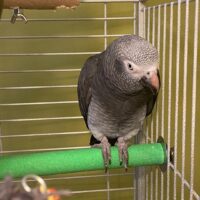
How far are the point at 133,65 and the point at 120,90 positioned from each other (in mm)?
135

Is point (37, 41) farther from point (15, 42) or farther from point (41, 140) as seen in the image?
point (41, 140)

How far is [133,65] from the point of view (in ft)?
2.53

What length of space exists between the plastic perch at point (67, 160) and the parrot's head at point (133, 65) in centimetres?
17

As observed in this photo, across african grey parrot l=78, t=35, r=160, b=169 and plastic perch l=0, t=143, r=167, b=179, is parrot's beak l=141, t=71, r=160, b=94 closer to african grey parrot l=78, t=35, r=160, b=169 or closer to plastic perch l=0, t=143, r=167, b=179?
african grey parrot l=78, t=35, r=160, b=169

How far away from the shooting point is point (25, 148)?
4.09ft

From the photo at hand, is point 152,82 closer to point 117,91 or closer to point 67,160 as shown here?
point 117,91

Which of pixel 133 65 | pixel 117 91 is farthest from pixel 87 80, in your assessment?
pixel 133 65

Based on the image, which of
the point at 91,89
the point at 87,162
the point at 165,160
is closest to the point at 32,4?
the point at 91,89

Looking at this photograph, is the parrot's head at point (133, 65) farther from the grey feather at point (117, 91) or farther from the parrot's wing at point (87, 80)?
the parrot's wing at point (87, 80)

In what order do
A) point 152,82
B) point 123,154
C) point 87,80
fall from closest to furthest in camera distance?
point 152,82, point 123,154, point 87,80

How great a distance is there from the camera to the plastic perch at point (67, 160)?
2.58 ft

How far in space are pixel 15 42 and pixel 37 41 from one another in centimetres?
8

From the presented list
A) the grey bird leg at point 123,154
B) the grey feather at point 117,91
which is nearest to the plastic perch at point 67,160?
the grey bird leg at point 123,154

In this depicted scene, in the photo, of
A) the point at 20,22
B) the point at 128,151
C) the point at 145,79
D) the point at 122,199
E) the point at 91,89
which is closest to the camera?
the point at 145,79
